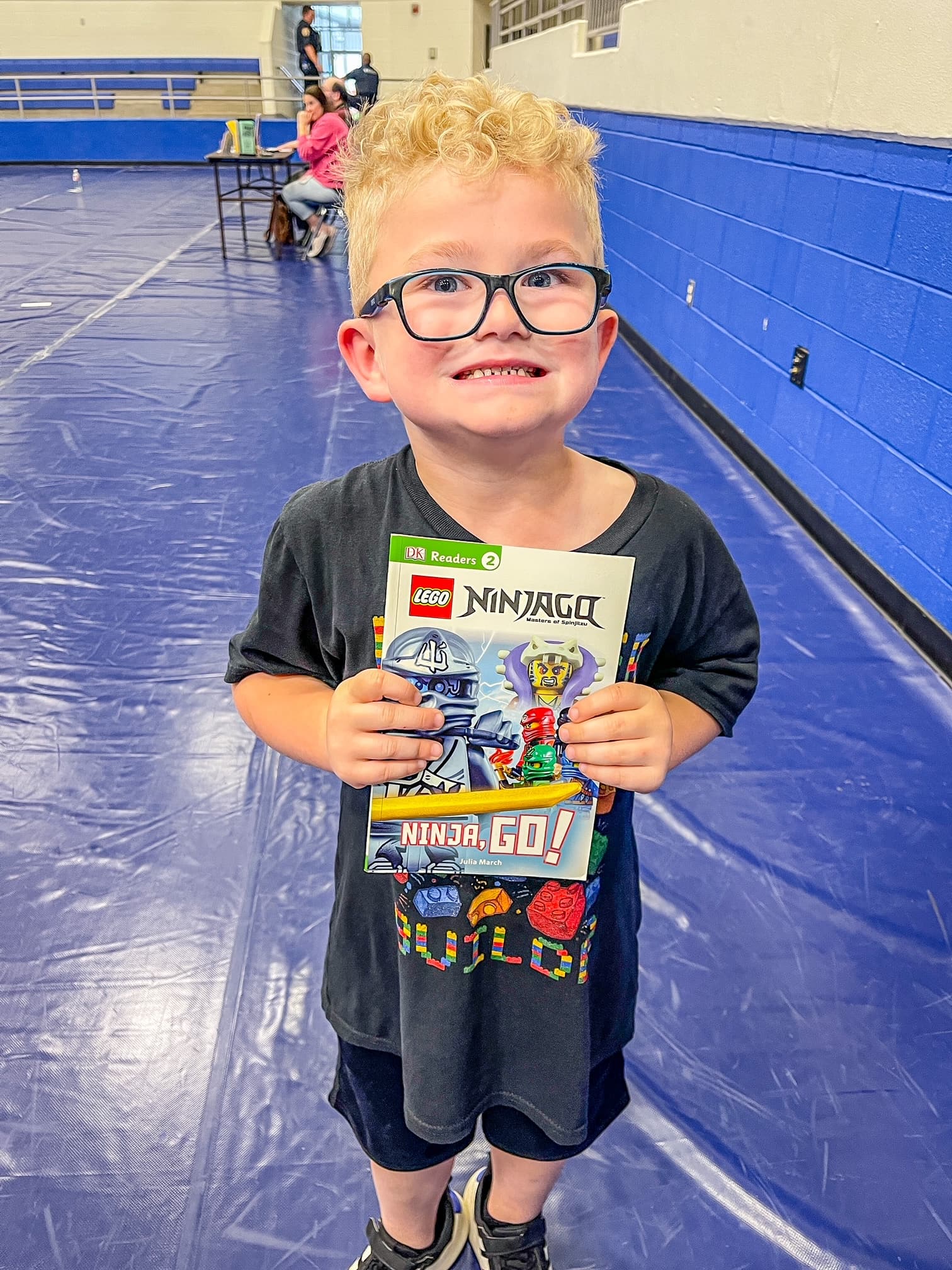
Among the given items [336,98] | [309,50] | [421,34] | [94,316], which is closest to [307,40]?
[309,50]

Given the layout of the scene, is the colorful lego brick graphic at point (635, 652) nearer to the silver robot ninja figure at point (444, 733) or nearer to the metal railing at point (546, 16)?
the silver robot ninja figure at point (444, 733)

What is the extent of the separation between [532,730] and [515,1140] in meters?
0.54

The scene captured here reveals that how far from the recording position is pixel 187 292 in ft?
18.8

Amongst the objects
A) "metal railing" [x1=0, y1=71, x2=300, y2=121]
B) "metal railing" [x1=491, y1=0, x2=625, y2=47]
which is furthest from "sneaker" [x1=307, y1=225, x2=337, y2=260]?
"metal railing" [x1=0, y1=71, x2=300, y2=121]

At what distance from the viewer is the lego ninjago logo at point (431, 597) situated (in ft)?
2.18

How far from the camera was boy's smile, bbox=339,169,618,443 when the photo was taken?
669 millimetres

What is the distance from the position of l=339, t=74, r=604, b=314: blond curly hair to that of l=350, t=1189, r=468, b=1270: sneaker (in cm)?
107

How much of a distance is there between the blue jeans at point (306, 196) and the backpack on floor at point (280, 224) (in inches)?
3.7

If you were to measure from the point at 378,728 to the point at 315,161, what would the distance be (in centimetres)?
695

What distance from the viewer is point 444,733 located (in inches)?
28.0

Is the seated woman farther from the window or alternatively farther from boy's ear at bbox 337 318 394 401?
the window

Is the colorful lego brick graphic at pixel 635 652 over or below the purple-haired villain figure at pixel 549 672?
below

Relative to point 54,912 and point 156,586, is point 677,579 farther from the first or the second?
point 156,586

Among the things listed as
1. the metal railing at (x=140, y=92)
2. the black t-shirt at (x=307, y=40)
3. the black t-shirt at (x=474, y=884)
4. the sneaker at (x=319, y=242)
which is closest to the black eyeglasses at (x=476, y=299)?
the black t-shirt at (x=474, y=884)
